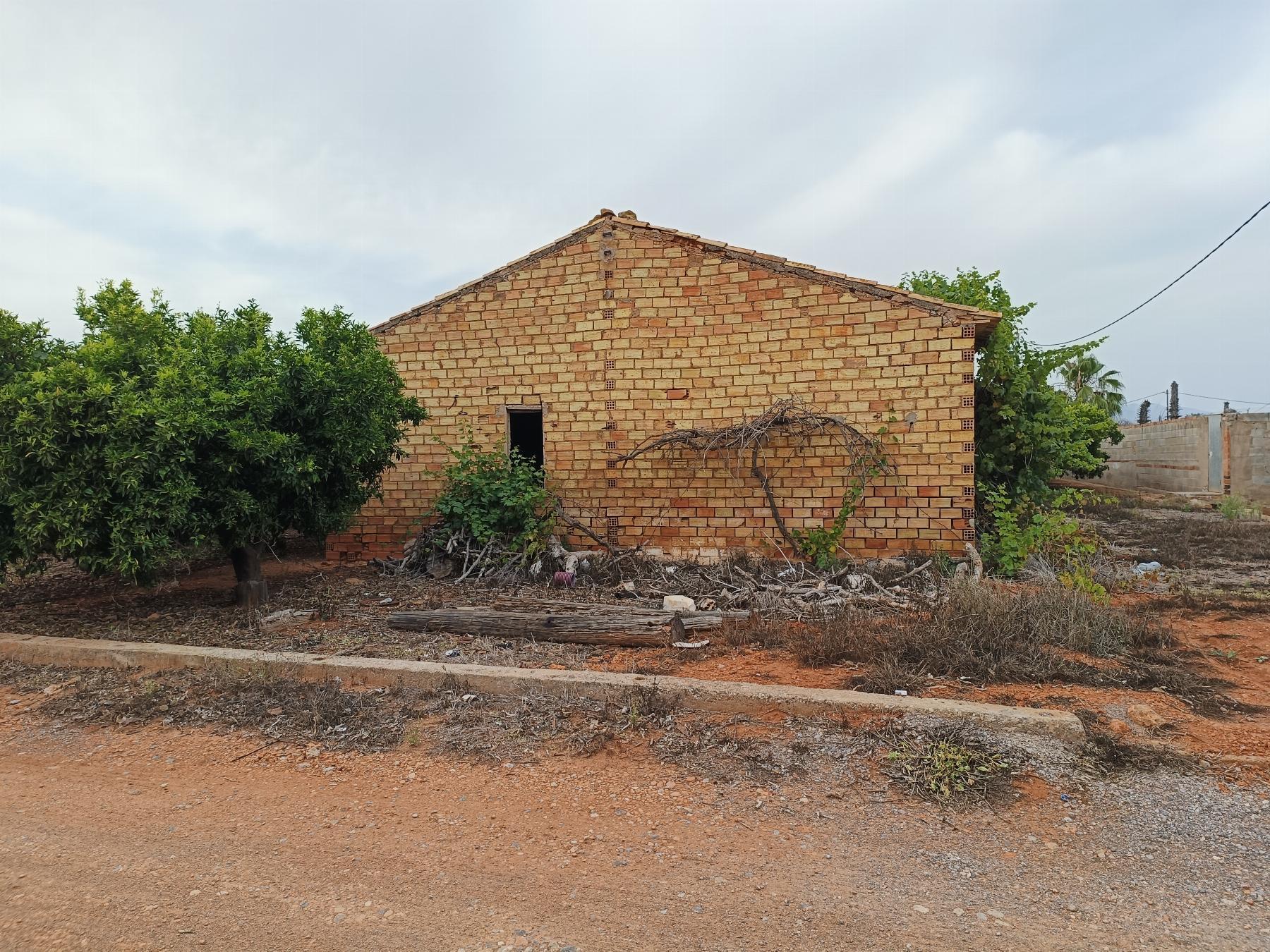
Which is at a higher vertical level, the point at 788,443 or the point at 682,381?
the point at 682,381

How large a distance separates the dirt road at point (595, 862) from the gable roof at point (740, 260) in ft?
18.7

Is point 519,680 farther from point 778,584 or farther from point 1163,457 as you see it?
point 1163,457

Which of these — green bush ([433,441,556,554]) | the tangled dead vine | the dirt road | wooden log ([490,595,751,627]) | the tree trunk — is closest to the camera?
the dirt road

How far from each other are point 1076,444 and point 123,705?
11261mm

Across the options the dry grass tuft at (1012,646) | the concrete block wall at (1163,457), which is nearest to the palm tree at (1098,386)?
the concrete block wall at (1163,457)

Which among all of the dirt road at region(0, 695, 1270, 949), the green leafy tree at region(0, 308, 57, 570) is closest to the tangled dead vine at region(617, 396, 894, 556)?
the dirt road at region(0, 695, 1270, 949)

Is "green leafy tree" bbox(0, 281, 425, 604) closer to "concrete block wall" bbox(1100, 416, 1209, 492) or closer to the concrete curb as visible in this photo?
the concrete curb

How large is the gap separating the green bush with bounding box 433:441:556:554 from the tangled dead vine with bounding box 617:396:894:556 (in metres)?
1.63

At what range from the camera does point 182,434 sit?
18.8ft

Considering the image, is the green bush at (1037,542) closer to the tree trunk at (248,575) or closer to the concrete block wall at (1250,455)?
the tree trunk at (248,575)

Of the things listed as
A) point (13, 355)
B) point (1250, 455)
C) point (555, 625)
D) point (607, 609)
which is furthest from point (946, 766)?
point (1250, 455)

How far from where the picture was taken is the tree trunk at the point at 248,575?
7.44 meters

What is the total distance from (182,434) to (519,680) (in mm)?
3518

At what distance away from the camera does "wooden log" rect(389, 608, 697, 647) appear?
6.00 meters
